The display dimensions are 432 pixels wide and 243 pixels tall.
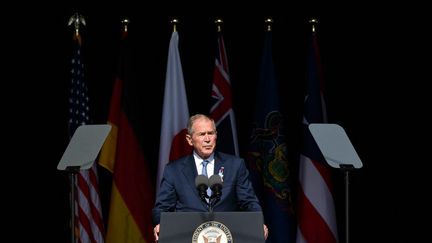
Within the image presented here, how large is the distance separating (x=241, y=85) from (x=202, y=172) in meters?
2.16

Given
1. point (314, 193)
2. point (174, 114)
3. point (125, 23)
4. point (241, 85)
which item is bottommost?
point (314, 193)

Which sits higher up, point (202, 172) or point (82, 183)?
point (202, 172)

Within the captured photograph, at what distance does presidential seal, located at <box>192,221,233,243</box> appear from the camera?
9.93 feet

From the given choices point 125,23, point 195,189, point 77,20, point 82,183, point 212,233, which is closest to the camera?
point 212,233

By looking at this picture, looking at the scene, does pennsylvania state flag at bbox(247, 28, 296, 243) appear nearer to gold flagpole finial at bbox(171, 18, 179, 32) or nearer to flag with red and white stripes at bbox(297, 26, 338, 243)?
flag with red and white stripes at bbox(297, 26, 338, 243)

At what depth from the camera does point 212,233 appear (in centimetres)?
304

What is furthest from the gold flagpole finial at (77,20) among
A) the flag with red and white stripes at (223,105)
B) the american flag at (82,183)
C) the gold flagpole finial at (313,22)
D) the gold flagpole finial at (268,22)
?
the gold flagpole finial at (313,22)

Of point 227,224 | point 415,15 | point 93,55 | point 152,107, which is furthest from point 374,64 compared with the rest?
point 227,224

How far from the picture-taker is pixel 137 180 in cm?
548

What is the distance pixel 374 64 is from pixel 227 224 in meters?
2.97

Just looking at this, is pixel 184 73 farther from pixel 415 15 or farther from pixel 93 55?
pixel 415 15

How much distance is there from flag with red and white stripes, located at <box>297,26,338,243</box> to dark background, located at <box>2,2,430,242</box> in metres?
0.30

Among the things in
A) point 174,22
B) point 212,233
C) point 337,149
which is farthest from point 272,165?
point 212,233

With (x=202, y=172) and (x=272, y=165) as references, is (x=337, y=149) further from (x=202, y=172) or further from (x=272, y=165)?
(x=272, y=165)
